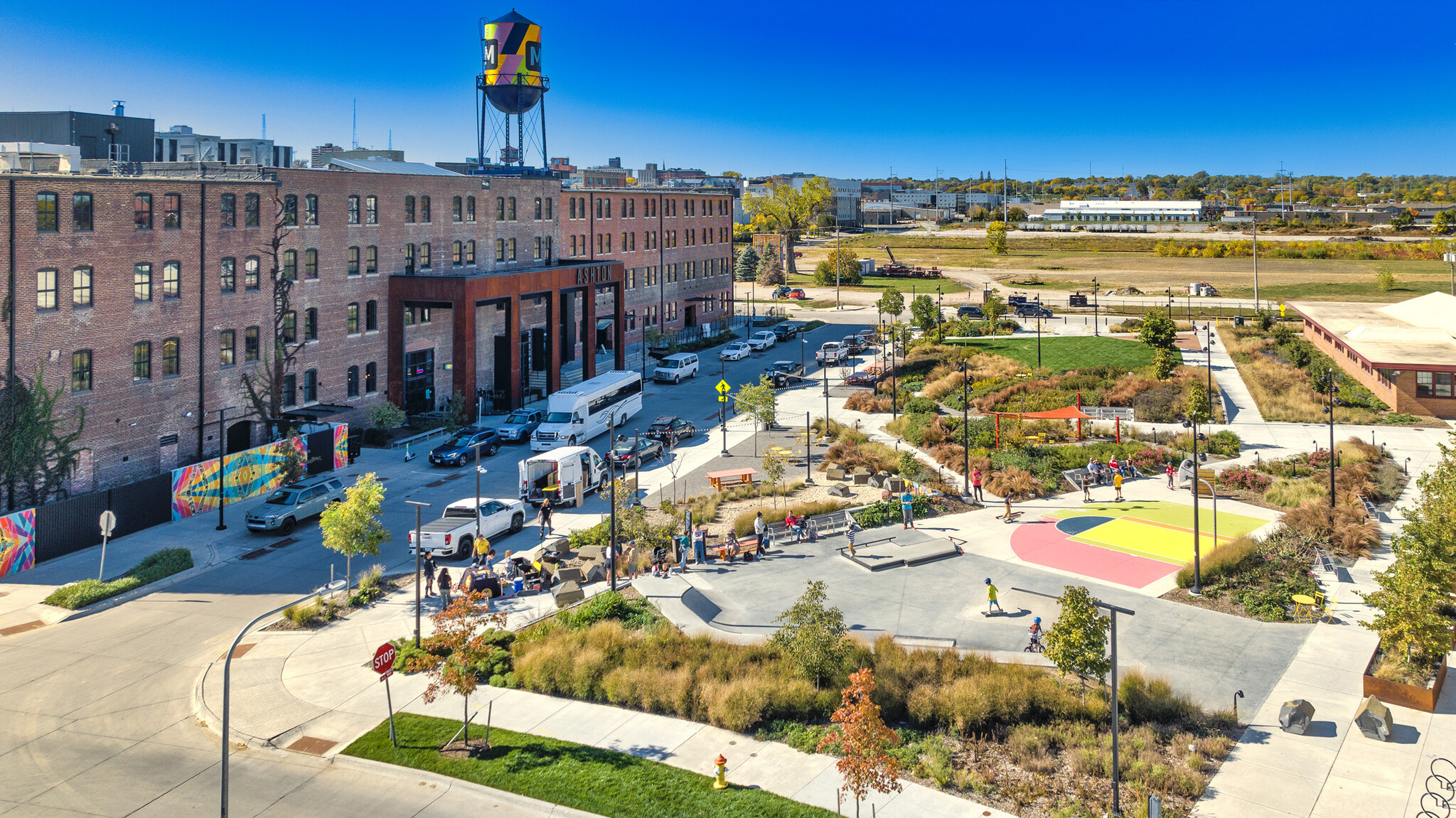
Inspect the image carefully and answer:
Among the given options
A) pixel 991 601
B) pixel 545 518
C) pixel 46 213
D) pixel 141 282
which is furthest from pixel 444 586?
pixel 46 213

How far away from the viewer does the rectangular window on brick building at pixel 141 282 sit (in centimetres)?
4053

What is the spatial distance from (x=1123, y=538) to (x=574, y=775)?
2354cm

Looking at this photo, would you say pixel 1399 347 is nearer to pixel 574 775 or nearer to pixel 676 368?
pixel 676 368

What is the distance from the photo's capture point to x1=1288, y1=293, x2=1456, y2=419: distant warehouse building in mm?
55781

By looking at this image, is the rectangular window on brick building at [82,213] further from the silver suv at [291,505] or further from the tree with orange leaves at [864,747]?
the tree with orange leaves at [864,747]

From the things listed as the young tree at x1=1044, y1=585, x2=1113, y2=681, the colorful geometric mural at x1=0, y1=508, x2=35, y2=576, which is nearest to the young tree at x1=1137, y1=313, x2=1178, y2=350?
the young tree at x1=1044, y1=585, x2=1113, y2=681

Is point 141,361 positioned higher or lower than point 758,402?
higher

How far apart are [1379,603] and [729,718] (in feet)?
52.4

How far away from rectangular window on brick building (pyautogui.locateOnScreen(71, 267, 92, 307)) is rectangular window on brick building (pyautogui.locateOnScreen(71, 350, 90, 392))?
5.79ft

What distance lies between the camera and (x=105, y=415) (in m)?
39.8

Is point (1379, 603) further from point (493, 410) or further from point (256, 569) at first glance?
point (493, 410)

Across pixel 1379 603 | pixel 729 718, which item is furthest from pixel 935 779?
pixel 1379 603

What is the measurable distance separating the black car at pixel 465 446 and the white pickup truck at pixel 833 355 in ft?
103

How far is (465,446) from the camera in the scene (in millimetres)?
48906
